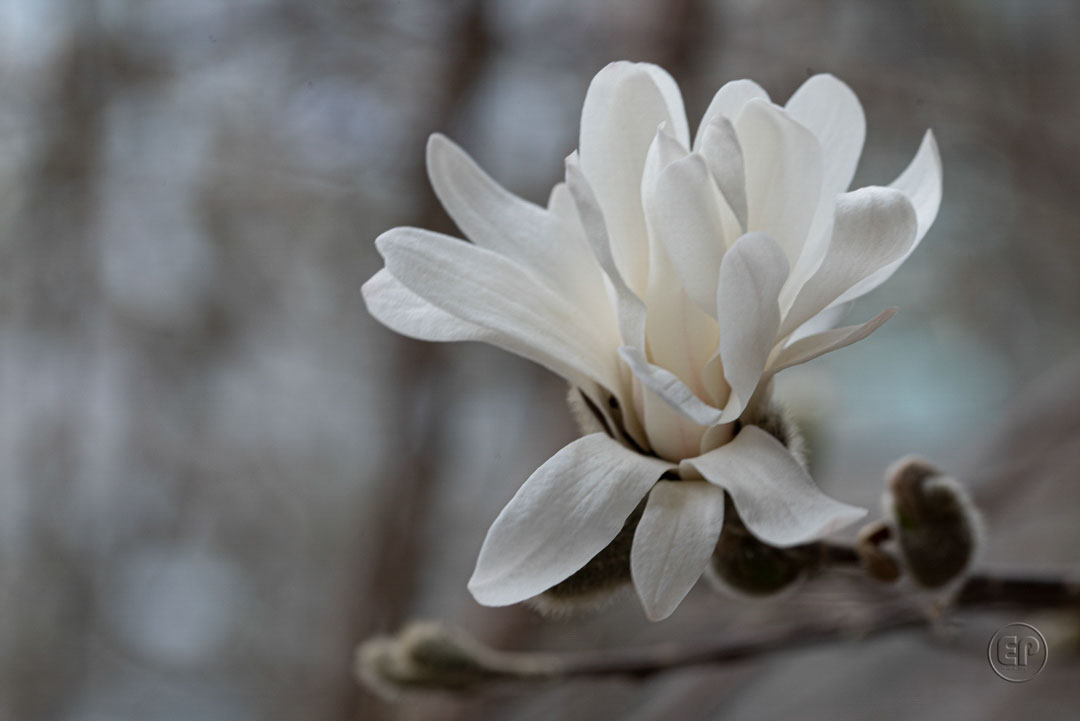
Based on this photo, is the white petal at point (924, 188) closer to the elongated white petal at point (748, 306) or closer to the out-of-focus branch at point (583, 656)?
the elongated white petal at point (748, 306)

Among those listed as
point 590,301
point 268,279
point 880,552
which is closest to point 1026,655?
point 880,552

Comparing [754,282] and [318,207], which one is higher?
[754,282]

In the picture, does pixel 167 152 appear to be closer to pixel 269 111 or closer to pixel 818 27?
pixel 269 111

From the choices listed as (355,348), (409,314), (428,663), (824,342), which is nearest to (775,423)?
(824,342)

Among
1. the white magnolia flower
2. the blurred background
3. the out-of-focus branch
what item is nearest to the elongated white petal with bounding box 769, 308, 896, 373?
the white magnolia flower

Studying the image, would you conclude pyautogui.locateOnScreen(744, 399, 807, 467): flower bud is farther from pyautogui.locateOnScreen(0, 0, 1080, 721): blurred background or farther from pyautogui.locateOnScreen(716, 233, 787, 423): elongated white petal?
pyautogui.locateOnScreen(0, 0, 1080, 721): blurred background
